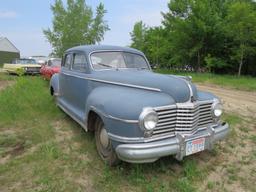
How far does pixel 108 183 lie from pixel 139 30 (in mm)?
38108

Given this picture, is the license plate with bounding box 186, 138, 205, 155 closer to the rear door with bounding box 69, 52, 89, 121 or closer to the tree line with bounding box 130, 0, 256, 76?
the rear door with bounding box 69, 52, 89, 121

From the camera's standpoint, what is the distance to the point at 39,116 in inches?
253

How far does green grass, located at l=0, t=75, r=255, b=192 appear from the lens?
10.5ft

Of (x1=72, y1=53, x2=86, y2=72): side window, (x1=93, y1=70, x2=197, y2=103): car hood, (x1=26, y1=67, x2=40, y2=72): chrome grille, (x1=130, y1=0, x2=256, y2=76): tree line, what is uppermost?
(x1=130, y1=0, x2=256, y2=76): tree line

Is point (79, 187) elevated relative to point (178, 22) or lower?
lower

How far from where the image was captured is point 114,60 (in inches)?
188

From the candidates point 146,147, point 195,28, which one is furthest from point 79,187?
point 195,28

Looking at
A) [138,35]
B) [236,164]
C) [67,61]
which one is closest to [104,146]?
[236,164]

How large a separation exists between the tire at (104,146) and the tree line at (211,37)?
17.3 meters

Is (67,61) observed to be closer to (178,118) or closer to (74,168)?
(74,168)

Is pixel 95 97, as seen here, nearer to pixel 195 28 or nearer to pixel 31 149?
pixel 31 149

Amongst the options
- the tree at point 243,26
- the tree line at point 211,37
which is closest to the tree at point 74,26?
the tree line at point 211,37

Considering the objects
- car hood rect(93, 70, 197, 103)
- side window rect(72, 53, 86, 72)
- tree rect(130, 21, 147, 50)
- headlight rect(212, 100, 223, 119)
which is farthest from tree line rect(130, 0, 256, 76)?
car hood rect(93, 70, 197, 103)

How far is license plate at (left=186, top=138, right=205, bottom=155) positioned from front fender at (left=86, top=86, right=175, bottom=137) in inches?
22.9
